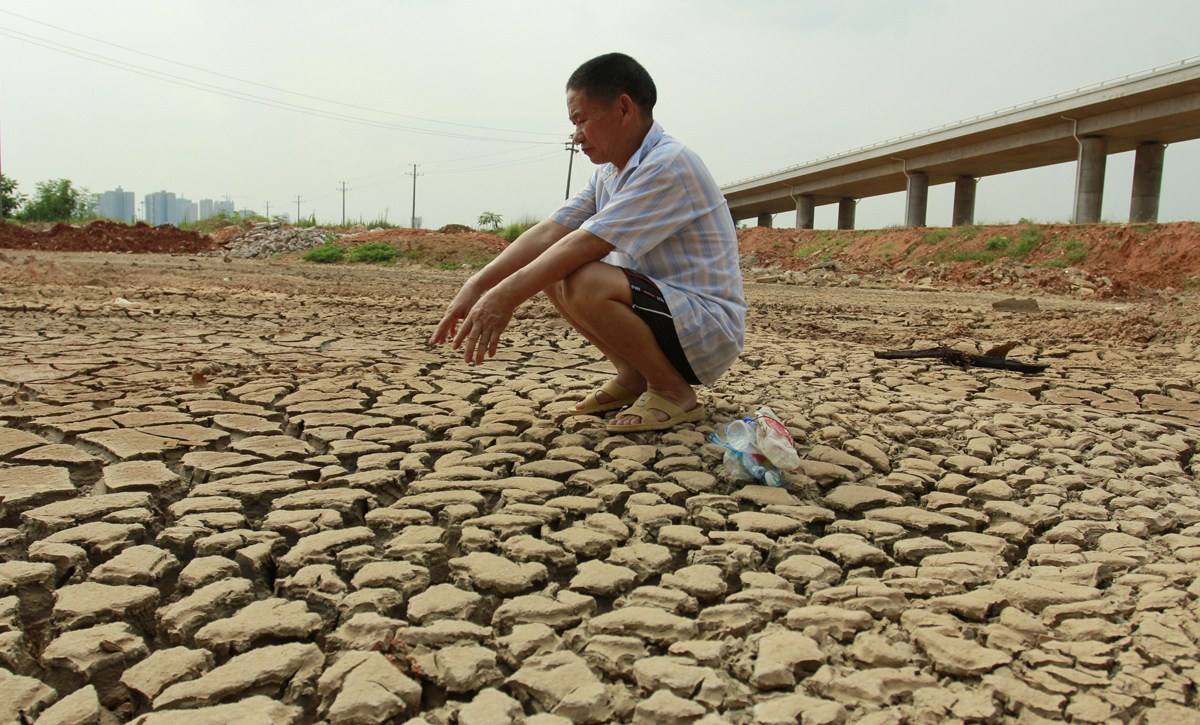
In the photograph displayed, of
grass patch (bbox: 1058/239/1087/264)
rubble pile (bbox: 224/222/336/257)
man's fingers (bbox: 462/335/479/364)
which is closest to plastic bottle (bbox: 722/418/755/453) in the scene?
man's fingers (bbox: 462/335/479/364)

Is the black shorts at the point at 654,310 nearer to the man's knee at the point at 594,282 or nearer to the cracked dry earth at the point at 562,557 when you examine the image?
the man's knee at the point at 594,282

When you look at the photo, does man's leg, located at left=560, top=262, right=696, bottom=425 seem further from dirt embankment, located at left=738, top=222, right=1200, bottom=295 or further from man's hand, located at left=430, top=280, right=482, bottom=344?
dirt embankment, located at left=738, top=222, right=1200, bottom=295

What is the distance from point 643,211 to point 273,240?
20.2 meters

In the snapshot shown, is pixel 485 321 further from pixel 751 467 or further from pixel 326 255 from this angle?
pixel 326 255

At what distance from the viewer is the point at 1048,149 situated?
67.5ft

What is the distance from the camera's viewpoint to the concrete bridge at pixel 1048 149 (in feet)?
53.3

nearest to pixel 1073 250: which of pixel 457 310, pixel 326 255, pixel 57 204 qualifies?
pixel 326 255

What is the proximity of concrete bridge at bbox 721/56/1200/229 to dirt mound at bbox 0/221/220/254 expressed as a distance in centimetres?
1890

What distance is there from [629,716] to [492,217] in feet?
93.3

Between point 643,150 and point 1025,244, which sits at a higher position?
point 1025,244

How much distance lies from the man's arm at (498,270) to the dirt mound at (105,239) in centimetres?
1858

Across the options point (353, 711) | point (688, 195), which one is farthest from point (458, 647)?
point (688, 195)

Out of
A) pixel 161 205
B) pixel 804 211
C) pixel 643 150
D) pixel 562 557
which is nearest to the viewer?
pixel 562 557

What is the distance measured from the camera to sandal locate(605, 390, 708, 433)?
2406 millimetres
